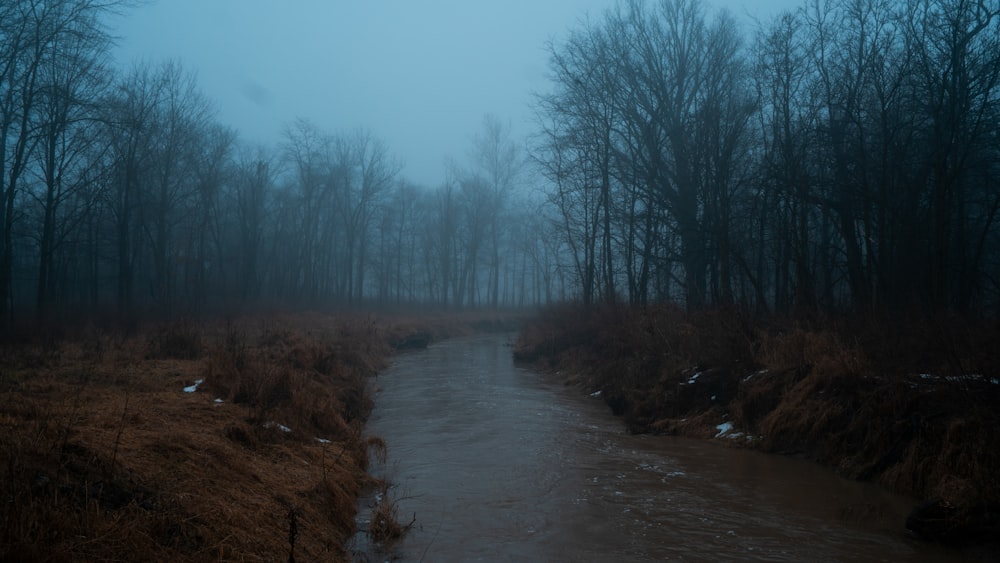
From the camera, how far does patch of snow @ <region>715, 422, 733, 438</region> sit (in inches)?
460

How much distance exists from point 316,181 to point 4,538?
52487mm

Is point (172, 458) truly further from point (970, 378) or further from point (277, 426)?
point (970, 378)

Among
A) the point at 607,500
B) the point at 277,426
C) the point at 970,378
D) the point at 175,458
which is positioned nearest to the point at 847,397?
the point at 970,378

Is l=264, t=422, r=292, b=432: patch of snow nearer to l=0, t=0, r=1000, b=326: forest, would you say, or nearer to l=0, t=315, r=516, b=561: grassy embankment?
l=0, t=315, r=516, b=561: grassy embankment

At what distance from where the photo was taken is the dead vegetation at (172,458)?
441cm

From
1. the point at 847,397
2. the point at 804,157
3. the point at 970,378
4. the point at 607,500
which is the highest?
the point at 804,157

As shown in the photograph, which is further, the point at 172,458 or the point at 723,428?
the point at 723,428

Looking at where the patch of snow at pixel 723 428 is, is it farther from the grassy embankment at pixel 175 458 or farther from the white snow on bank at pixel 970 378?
the grassy embankment at pixel 175 458

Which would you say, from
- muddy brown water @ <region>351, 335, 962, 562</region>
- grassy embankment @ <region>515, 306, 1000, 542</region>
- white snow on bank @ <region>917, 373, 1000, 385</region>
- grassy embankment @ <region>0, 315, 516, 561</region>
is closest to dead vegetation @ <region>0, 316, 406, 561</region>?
grassy embankment @ <region>0, 315, 516, 561</region>

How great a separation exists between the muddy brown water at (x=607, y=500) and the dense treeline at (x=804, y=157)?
20.9 ft

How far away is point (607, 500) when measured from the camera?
8.27 metres

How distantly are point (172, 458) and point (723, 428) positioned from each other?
9011 mm

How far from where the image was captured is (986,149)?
16797 millimetres

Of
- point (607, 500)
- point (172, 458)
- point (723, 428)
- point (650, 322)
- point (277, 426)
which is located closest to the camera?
point (172, 458)
